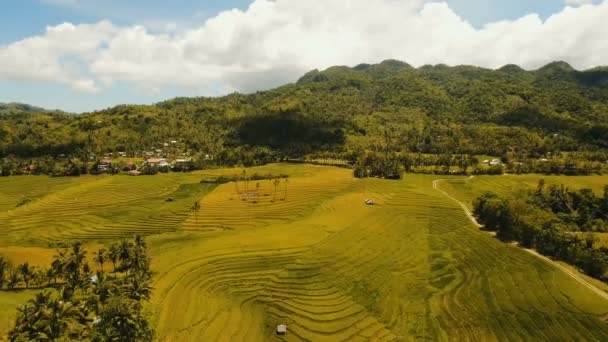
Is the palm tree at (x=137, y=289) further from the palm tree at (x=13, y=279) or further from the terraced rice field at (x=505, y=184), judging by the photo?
the terraced rice field at (x=505, y=184)

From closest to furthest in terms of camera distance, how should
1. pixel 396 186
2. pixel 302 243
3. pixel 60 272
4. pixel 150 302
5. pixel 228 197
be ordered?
pixel 150 302 < pixel 60 272 < pixel 302 243 < pixel 228 197 < pixel 396 186

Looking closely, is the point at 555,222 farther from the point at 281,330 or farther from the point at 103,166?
the point at 103,166

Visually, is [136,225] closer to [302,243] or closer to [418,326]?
[302,243]

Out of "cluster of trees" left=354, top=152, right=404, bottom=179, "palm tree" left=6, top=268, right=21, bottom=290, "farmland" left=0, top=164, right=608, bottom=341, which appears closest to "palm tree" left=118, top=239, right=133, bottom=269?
"farmland" left=0, top=164, right=608, bottom=341

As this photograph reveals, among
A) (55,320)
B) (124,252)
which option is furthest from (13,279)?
(55,320)

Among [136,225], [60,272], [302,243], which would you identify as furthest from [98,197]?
[302,243]

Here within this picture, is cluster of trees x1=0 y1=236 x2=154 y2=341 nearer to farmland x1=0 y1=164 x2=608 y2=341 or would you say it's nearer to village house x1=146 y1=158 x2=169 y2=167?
farmland x1=0 y1=164 x2=608 y2=341
